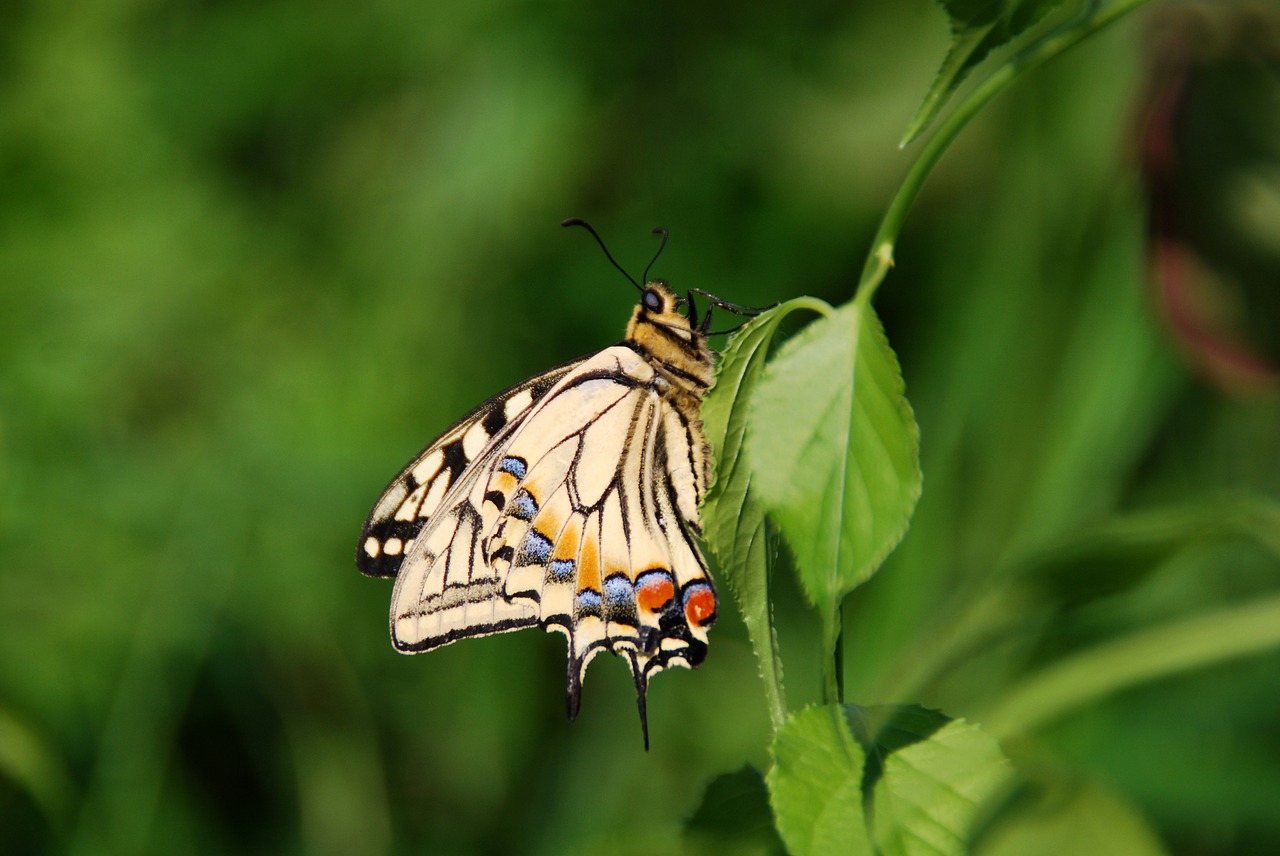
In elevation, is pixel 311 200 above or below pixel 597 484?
above

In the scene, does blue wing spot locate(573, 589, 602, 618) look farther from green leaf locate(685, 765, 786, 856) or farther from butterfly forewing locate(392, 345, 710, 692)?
green leaf locate(685, 765, 786, 856)

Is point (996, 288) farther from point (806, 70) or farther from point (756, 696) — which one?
point (756, 696)

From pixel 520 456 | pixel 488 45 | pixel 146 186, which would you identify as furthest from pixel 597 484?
pixel 146 186

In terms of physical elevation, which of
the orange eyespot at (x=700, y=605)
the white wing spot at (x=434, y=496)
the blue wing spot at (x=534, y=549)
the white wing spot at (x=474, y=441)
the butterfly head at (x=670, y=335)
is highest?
the butterfly head at (x=670, y=335)

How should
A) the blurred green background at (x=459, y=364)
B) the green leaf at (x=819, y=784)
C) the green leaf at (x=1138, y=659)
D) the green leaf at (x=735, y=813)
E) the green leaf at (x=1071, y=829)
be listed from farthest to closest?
the blurred green background at (x=459, y=364) → the green leaf at (x=1138, y=659) → the green leaf at (x=1071, y=829) → the green leaf at (x=735, y=813) → the green leaf at (x=819, y=784)

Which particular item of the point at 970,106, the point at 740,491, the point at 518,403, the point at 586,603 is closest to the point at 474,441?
the point at 518,403

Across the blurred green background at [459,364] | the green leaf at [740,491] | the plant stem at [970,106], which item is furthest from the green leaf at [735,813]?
the blurred green background at [459,364]

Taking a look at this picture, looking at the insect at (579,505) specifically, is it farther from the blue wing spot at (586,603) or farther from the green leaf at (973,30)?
the green leaf at (973,30)
